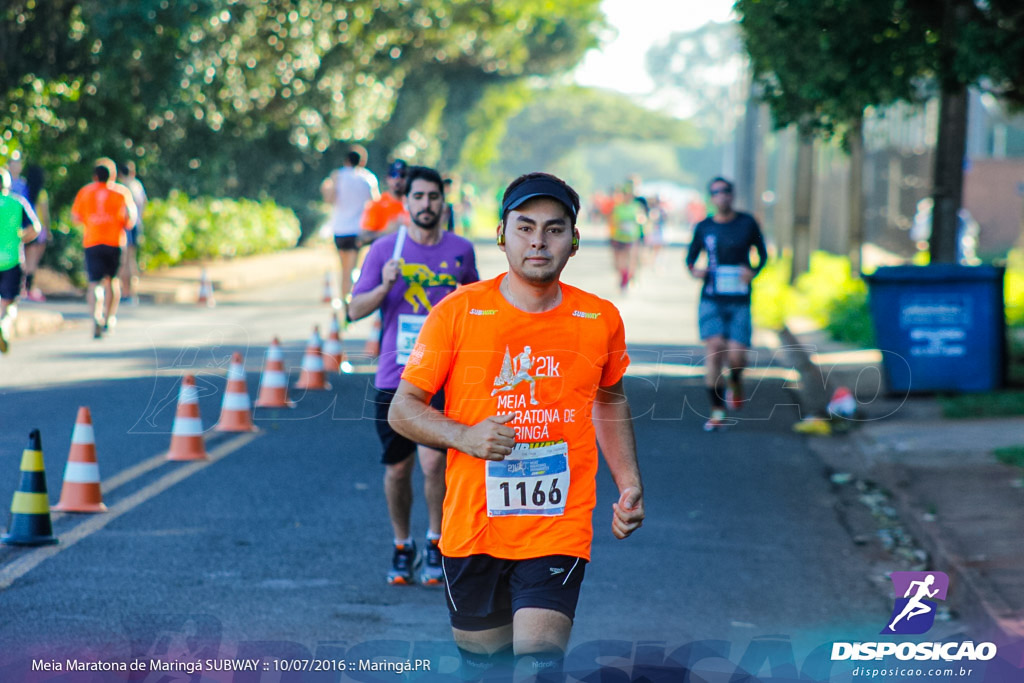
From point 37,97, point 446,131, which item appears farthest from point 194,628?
point 446,131

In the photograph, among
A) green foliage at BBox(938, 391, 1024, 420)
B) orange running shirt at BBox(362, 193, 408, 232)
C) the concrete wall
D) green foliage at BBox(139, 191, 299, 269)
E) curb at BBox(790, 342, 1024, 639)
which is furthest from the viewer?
the concrete wall

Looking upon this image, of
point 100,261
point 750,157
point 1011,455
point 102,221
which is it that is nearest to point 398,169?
point 1011,455

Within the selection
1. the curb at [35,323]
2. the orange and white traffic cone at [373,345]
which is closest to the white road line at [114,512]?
the orange and white traffic cone at [373,345]

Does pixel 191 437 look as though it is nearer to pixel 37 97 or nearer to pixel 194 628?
pixel 194 628

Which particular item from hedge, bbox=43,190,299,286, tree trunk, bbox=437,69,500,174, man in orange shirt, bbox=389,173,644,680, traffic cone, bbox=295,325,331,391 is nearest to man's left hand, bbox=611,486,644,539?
man in orange shirt, bbox=389,173,644,680

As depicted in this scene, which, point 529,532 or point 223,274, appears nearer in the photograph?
point 529,532

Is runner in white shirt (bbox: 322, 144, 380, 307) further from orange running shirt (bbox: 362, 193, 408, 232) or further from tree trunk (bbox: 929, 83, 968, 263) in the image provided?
tree trunk (bbox: 929, 83, 968, 263)

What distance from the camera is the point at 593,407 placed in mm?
4555

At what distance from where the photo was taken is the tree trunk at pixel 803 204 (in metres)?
24.8

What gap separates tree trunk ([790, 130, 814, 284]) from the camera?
81.4 feet

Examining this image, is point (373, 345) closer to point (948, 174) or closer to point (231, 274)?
point (948, 174)

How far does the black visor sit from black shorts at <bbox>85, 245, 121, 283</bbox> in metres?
12.9

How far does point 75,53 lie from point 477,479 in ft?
73.8

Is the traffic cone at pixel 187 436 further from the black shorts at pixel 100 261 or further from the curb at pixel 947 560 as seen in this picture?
the black shorts at pixel 100 261
